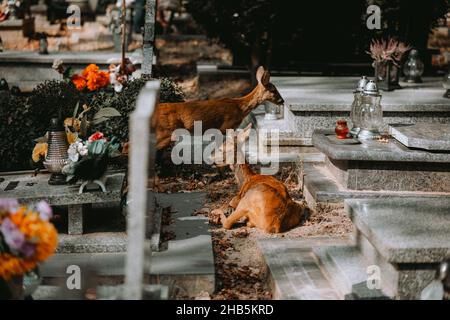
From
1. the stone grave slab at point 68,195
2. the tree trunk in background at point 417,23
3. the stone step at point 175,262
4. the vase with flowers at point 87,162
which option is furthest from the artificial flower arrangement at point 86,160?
the tree trunk in background at point 417,23

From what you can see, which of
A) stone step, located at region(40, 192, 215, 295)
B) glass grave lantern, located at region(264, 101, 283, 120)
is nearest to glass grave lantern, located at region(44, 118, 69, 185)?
stone step, located at region(40, 192, 215, 295)

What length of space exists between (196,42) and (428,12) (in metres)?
6.76

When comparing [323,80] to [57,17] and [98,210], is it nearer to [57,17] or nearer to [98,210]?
[98,210]

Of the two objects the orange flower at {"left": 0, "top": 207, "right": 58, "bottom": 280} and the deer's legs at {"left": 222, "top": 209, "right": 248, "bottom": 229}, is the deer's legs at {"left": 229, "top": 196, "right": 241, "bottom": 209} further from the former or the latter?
the orange flower at {"left": 0, "top": 207, "right": 58, "bottom": 280}

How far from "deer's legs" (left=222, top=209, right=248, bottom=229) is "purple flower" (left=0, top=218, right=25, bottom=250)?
2.79 metres

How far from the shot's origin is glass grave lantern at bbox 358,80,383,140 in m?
6.98

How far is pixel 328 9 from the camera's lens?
12961 mm

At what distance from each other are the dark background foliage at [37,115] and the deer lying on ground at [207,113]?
19.1 inches

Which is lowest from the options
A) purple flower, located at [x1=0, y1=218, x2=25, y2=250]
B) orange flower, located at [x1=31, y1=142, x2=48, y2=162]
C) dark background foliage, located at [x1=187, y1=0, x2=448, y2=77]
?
orange flower, located at [x1=31, y1=142, x2=48, y2=162]

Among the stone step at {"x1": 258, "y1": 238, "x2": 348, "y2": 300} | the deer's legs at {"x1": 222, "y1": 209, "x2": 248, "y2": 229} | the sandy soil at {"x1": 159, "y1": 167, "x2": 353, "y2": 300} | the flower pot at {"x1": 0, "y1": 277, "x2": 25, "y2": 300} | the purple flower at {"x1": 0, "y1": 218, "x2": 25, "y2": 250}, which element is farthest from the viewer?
the deer's legs at {"x1": 222, "y1": 209, "x2": 248, "y2": 229}

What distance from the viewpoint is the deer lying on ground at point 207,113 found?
7.57 metres

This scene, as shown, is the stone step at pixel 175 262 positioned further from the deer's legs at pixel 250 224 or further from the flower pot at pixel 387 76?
the flower pot at pixel 387 76

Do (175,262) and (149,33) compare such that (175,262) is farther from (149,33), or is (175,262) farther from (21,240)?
(149,33)
